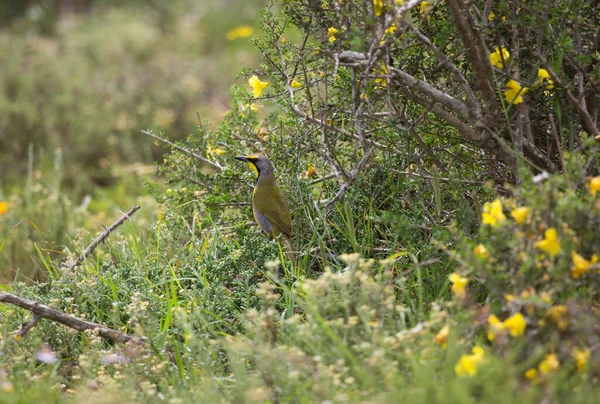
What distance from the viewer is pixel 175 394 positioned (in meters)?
2.71

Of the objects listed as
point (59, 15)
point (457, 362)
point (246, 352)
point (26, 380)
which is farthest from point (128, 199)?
point (59, 15)

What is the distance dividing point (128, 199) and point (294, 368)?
425cm

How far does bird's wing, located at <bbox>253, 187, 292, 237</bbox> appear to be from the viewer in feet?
12.0

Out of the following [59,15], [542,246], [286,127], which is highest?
[59,15]

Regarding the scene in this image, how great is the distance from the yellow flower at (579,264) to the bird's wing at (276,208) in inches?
63.0

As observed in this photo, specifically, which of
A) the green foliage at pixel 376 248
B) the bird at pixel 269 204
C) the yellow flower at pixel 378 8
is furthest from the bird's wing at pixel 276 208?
the yellow flower at pixel 378 8

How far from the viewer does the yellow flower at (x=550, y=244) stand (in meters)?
2.33

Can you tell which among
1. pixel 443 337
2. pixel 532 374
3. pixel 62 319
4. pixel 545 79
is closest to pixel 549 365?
pixel 532 374

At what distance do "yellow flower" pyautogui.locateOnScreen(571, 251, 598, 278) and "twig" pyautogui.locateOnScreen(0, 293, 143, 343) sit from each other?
5.55ft

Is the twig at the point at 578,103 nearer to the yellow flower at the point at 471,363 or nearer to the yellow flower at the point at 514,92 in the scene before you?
the yellow flower at the point at 514,92

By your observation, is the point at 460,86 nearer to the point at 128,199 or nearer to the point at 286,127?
the point at 286,127

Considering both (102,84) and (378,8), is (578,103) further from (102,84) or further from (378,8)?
(102,84)

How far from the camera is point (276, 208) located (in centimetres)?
366

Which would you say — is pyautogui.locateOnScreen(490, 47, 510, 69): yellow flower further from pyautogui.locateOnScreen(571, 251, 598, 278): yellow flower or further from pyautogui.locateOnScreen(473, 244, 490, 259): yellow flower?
pyautogui.locateOnScreen(571, 251, 598, 278): yellow flower
